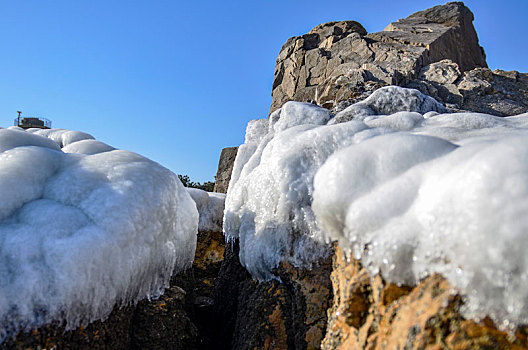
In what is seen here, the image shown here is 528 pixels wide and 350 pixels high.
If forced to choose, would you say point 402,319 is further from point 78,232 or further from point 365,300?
point 78,232

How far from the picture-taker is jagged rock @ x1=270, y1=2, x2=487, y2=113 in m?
10.4

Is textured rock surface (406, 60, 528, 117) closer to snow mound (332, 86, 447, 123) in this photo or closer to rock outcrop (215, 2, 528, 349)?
rock outcrop (215, 2, 528, 349)

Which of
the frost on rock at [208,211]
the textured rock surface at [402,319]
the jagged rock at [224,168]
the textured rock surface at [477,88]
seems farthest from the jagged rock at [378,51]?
the textured rock surface at [402,319]

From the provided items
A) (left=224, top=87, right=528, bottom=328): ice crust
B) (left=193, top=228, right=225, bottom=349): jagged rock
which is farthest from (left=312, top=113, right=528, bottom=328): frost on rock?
(left=193, top=228, right=225, bottom=349): jagged rock

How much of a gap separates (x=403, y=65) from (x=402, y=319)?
389 inches

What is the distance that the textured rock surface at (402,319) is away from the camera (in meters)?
1.41

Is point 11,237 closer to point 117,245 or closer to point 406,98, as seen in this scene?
point 117,245

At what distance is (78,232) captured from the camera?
2.54 metres

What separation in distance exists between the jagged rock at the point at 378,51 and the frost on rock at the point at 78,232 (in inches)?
256

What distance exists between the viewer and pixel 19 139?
343 centimetres

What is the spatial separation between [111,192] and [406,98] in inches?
159

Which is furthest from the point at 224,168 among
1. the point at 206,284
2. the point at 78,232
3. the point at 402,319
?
the point at 402,319

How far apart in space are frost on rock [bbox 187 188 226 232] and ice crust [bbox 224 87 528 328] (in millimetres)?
3733

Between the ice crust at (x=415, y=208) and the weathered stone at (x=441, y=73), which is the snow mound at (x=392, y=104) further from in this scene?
the weathered stone at (x=441, y=73)
